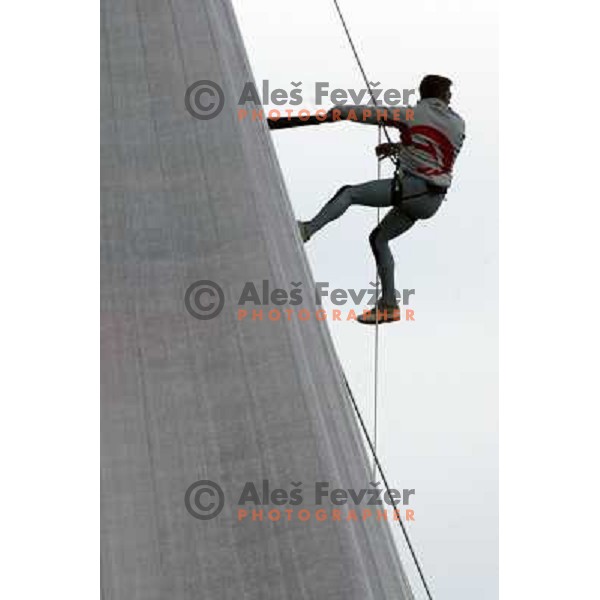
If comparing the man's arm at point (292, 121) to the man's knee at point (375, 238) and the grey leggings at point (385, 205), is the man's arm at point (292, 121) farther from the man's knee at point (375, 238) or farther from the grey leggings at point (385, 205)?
the man's knee at point (375, 238)

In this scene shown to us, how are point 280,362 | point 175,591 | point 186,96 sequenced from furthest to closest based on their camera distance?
point 186,96, point 280,362, point 175,591

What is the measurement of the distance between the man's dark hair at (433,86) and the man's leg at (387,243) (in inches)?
15.3

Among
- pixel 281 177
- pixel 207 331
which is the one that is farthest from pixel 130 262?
pixel 281 177

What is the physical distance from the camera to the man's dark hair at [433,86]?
19.6 ft

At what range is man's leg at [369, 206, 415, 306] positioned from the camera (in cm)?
592

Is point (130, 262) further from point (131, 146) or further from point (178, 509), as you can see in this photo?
point (178, 509)

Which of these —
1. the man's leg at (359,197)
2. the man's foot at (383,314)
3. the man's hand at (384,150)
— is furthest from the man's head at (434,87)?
the man's foot at (383,314)

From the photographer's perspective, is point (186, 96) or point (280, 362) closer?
point (280, 362)

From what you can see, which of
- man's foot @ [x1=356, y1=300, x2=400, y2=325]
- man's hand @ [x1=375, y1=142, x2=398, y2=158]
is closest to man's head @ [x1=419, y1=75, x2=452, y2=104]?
man's hand @ [x1=375, y1=142, x2=398, y2=158]

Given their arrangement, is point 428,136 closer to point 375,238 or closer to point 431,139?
point 431,139

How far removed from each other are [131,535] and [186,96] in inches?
46.3

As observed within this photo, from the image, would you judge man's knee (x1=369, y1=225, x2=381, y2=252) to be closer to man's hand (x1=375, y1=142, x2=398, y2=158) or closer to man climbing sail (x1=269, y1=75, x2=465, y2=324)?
man climbing sail (x1=269, y1=75, x2=465, y2=324)

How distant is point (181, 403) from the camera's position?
13.6 ft

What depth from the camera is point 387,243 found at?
6.00m
